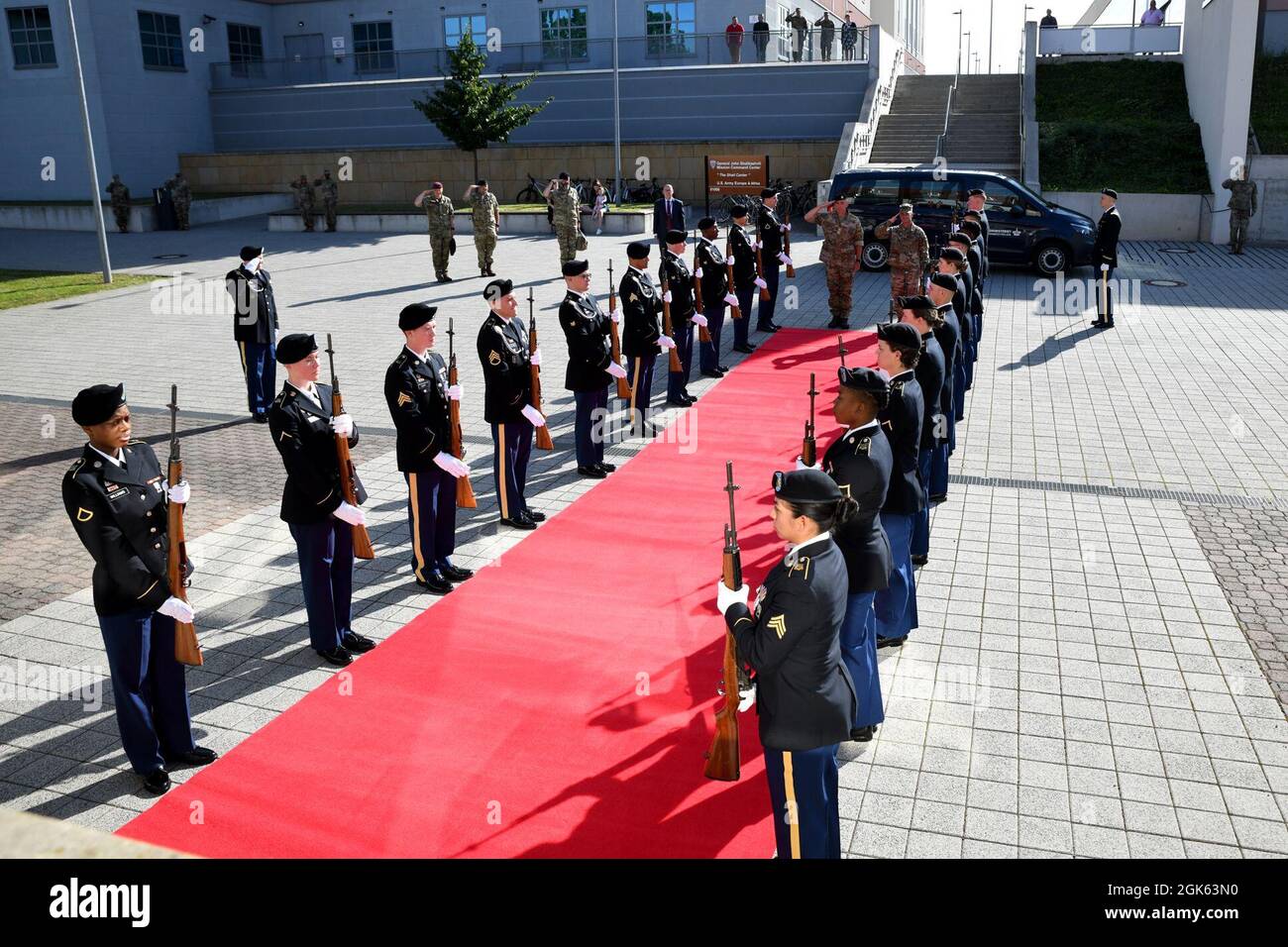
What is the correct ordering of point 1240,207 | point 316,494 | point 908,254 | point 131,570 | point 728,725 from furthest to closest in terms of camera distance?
point 1240,207 → point 908,254 → point 316,494 → point 131,570 → point 728,725

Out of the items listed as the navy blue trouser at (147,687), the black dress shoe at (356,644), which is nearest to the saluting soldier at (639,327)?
the black dress shoe at (356,644)

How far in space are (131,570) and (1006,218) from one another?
20342 millimetres

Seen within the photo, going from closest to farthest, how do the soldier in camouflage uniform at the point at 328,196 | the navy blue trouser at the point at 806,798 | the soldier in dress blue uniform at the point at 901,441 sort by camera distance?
the navy blue trouser at the point at 806,798
the soldier in dress blue uniform at the point at 901,441
the soldier in camouflage uniform at the point at 328,196

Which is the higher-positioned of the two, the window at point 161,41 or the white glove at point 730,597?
the window at point 161,41

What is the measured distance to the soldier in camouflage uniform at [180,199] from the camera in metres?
34.9

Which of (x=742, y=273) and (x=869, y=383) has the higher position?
(x=869, y=383)

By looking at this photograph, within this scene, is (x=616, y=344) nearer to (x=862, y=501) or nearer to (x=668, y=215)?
(x=862, y=501)

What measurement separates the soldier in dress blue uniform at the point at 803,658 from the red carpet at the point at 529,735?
27.2 inches

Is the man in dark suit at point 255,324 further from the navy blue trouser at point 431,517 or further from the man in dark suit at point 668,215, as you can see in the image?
the man in dark suit at point 668,215

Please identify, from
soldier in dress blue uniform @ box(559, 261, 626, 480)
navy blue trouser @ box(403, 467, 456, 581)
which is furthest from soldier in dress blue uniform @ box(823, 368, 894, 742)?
soldier in dress blue uniform @ box(559, 261, 626, 480)

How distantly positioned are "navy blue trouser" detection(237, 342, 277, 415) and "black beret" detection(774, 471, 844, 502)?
1015 cm

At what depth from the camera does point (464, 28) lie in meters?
44.2

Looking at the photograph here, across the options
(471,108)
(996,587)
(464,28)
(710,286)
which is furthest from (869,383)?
(464,28)

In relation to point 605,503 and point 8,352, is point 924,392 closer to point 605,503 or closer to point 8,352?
point 605,503
